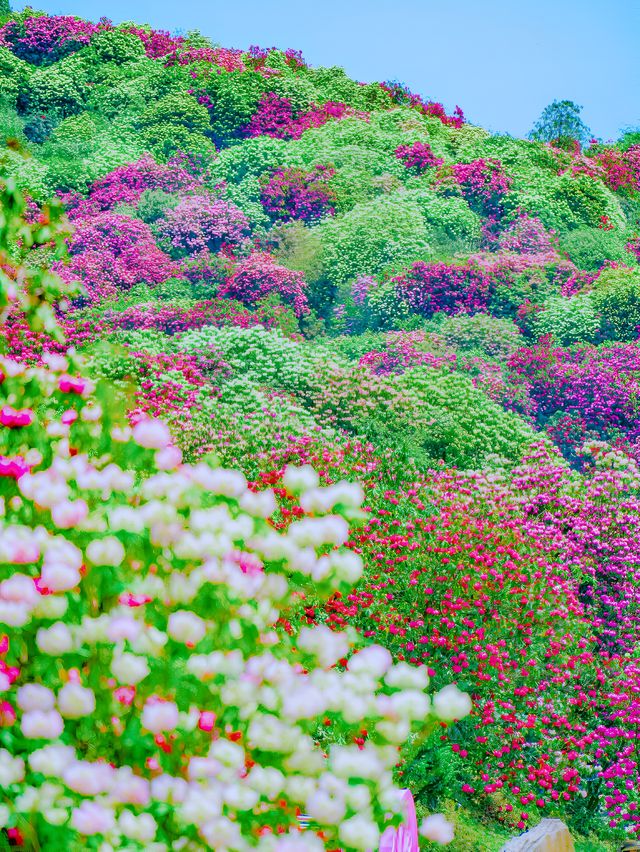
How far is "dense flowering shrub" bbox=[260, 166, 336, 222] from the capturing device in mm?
23562

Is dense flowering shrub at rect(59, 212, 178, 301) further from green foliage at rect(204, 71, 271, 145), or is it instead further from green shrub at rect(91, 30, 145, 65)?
green shrub at rect(91, 30, 145, 65)

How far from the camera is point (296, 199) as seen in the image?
936 inches

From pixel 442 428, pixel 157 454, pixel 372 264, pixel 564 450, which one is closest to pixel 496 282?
pixel 372 264

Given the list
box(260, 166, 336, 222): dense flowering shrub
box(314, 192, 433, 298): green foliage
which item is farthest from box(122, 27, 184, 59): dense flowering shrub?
box(314, 192, 433, 298): green foliage

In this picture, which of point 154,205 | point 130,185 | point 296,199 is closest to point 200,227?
point 154,205

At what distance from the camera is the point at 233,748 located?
2375 millimetres

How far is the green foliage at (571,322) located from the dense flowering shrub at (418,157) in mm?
9194

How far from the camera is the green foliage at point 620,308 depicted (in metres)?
18.3

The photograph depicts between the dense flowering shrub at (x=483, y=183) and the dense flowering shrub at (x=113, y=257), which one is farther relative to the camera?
the dense flowering shrub at (x=483, y=183)

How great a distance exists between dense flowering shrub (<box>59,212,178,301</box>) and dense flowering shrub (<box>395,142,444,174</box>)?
8859mm

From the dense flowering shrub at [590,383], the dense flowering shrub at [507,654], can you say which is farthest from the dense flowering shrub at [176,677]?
the dense flowering shrub at [590,383]

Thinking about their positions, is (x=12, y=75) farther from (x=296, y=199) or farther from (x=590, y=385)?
(x=590, y=385)

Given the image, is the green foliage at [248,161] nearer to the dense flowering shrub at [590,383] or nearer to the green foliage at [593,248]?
the green foliage at [593,248]

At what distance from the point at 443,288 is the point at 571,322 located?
2.99 meters
